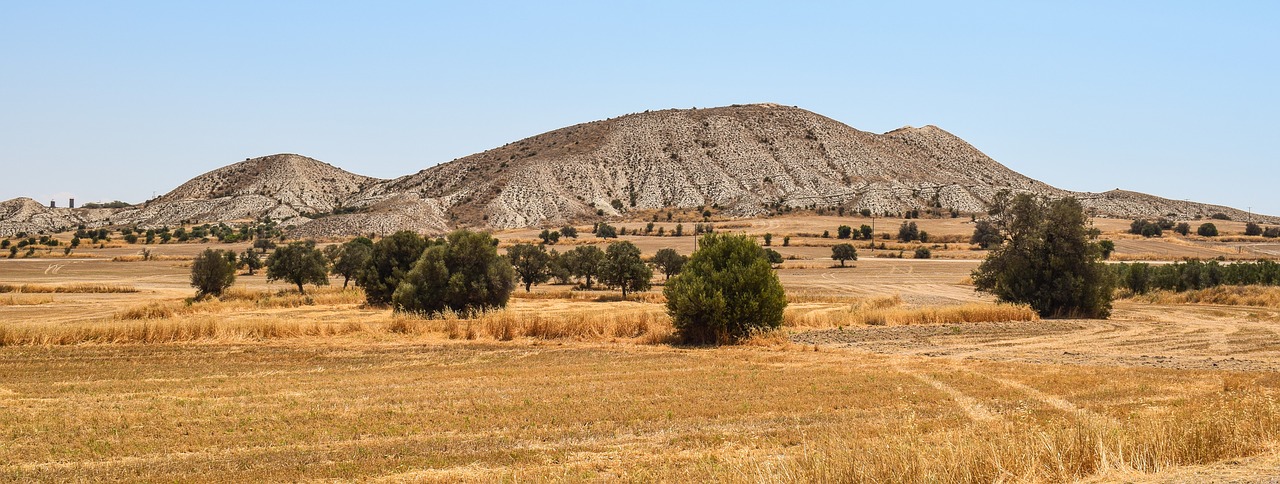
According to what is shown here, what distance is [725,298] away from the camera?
26609 millimetres

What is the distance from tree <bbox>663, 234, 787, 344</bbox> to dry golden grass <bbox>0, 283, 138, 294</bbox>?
45883mm

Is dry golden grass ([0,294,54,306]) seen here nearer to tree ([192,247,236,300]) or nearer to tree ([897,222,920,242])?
tree ([192,247,236,300])

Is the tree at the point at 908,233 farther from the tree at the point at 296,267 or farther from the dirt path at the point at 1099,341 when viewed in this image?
the dirt path at the point at 1099,341

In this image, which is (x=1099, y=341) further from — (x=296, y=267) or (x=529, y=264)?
(x=296, y=267)

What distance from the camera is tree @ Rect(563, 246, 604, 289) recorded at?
205 ft

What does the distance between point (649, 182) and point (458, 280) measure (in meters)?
118

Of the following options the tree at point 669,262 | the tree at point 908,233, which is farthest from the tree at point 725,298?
the tree at point 908,233

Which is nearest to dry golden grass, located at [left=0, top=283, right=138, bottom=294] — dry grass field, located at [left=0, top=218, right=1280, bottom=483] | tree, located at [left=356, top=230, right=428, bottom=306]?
tree, located at [left=356, top=230, right=428, bottom=306]

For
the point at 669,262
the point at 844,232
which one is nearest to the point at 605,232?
the point at 844,232

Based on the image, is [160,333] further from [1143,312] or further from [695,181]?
[695,181]

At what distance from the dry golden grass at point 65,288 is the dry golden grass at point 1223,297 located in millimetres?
61041

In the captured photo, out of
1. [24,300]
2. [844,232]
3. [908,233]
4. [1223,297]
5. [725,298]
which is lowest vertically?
[24,300]

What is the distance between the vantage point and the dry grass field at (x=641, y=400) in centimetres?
952

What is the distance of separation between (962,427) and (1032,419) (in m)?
1.01
